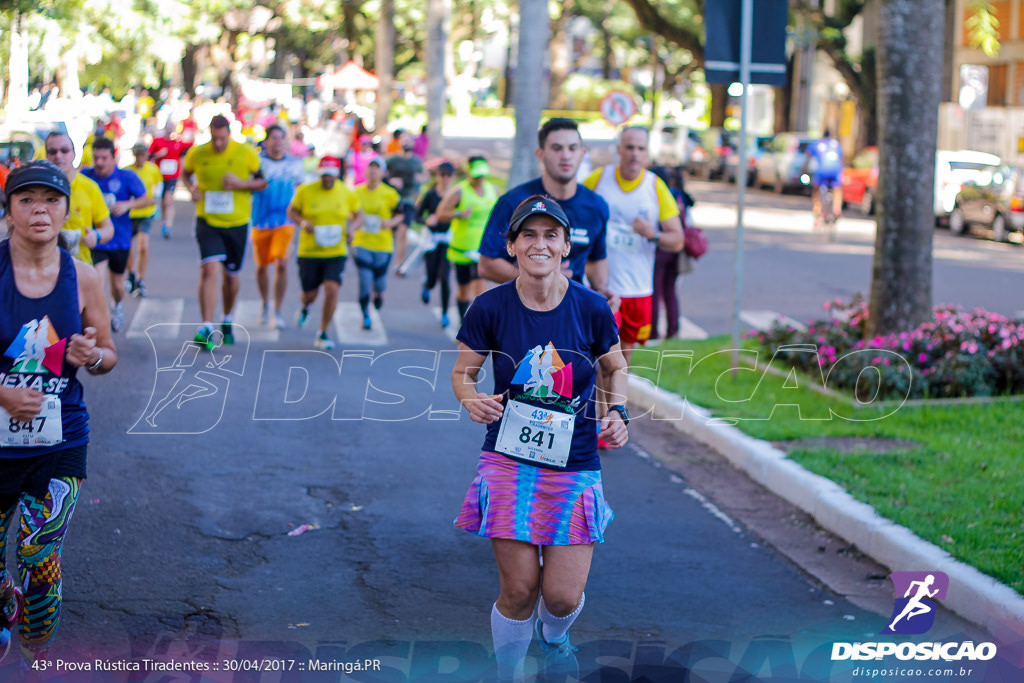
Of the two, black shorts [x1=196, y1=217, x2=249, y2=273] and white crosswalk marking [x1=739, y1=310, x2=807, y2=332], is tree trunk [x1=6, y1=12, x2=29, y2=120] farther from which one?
white crosswalk marking [x1=739, y1=310, x2=807, y2=332]

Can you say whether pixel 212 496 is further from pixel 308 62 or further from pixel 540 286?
pixel 308 62

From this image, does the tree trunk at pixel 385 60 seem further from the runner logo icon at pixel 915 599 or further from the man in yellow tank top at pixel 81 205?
the runner logo icon at pixel 915 599

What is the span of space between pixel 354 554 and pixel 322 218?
6.67 m

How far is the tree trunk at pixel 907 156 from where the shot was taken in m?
10.4

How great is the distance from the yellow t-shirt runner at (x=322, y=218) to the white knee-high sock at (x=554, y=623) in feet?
27.1

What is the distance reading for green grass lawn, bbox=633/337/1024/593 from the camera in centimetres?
649

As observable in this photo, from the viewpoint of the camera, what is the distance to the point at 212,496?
747cm

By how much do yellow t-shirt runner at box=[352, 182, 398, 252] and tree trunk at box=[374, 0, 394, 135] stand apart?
25787 millimetres

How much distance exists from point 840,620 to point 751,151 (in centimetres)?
3701

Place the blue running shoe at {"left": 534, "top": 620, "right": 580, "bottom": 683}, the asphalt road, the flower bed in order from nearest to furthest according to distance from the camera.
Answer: the blue running shoe at {"left": 534, "top": 620, "right": 580, "bottom": 683} → the asphalt road → the flower bed

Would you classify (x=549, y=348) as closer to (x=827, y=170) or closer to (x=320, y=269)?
(x=320, y=269)

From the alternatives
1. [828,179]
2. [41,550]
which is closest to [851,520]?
[41,550]

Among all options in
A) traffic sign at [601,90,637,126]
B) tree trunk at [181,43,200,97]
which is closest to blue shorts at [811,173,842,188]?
traffic sign at [601,90,637,126]

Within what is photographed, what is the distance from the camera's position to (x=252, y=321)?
46.0 ft
